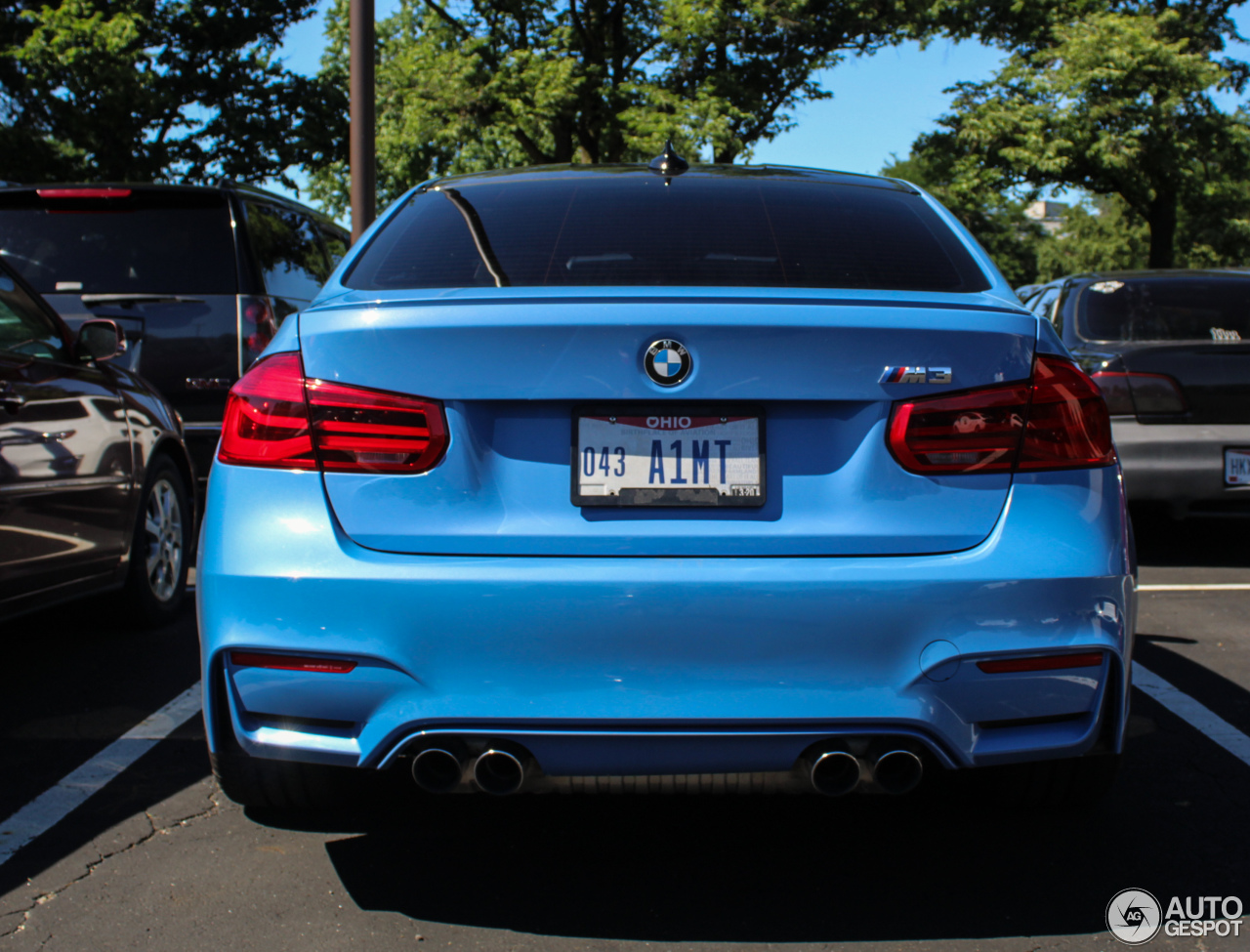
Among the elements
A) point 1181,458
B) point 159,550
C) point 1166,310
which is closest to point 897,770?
point 159,550

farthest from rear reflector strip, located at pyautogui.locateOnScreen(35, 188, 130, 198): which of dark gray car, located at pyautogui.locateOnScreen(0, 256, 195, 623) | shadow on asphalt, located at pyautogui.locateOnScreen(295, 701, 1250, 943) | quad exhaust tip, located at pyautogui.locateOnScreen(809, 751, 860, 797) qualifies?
quad exhaust tip, located at pyautogui.locateOnScreen(809, 751, 860, 797)

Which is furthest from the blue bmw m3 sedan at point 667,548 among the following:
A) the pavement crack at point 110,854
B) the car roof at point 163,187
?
the car roof at point 163,187

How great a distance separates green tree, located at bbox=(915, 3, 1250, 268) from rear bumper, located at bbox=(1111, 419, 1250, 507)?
25.3 m

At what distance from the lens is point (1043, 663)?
8.02 feet

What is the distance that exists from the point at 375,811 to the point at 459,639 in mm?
1076

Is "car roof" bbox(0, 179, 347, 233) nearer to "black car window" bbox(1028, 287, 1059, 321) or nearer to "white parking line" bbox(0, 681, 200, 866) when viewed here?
"white parking line" bbox(0, 681, 200, 866)

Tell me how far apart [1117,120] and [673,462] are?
1224 inches

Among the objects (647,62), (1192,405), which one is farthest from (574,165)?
(647,62)

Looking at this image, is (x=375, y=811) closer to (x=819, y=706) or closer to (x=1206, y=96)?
(x=819, y=706)

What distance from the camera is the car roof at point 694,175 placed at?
138 inches

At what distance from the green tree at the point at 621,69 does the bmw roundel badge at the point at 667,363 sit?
25710 millimetres

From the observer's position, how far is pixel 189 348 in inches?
291

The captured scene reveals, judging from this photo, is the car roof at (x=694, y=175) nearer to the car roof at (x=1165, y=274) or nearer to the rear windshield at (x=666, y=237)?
the rear windshield at (x=666, y=237)

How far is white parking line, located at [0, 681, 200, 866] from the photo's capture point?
3.13 metres
